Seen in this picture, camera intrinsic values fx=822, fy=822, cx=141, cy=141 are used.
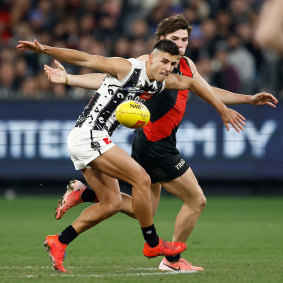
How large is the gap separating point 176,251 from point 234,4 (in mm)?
10628

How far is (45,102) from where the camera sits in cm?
1672

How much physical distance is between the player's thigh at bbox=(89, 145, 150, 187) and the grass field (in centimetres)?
92

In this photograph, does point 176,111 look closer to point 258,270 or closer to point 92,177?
point 92,177

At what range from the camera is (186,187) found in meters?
8.30

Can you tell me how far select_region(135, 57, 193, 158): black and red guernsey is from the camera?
8.50 m

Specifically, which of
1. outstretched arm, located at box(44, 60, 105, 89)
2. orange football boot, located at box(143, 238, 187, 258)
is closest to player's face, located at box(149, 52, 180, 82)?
outstretched arm, located at box(44, 60, 105, 89)

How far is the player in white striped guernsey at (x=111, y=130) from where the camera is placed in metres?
7.75

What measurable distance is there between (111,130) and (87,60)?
77 centimetres

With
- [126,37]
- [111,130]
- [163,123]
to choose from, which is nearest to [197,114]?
[126,37]

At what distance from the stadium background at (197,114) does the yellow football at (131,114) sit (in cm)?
845

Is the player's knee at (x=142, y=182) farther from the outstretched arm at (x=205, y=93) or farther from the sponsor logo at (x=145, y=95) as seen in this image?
the outstretched arm at (x=205, y=93)

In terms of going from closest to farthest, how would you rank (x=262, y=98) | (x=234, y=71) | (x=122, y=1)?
(x=262, y=98) < (x=234, y=71) < (x=122, y=1)

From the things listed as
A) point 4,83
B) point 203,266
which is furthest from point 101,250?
point 4,83

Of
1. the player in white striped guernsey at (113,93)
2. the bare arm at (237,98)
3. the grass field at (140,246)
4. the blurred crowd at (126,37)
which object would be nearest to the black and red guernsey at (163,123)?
the bare arm at (237,98)
